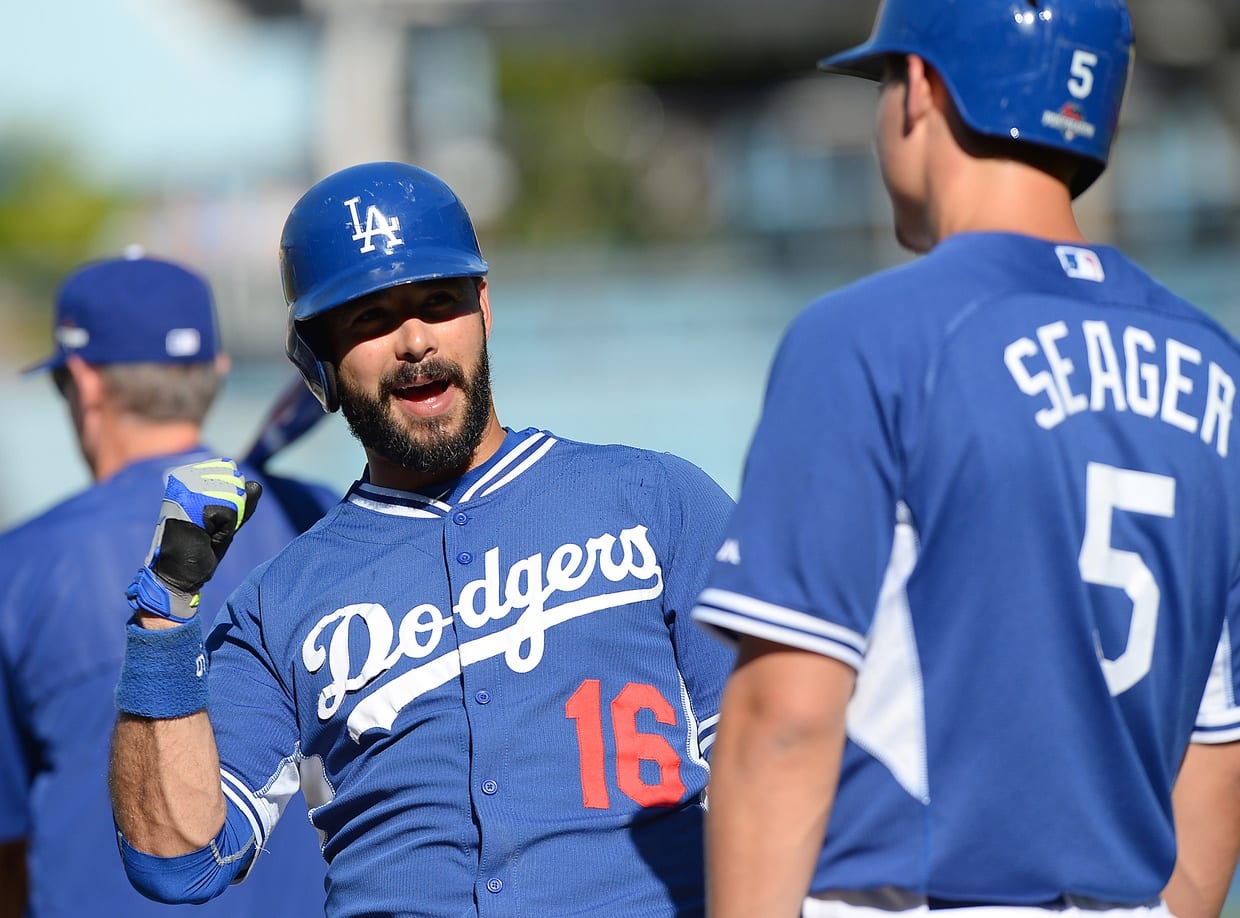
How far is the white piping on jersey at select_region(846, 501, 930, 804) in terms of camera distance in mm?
2139

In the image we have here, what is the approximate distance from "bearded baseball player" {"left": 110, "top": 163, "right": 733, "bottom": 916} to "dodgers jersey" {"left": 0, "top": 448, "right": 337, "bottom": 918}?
122cm

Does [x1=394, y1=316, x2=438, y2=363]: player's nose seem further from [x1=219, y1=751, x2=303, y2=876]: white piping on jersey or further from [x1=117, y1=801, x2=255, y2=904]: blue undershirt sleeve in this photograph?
[x1=117, y1=801, x2=255, y2=904]: blue undershirt sleeve

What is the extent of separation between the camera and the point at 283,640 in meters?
2.98

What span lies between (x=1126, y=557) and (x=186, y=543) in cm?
157

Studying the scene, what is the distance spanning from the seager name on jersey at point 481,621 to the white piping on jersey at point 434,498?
0.17m

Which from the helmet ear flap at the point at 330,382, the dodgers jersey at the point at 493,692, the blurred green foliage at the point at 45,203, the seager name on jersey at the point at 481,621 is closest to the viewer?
the dodgers jersey at the point at 493,692

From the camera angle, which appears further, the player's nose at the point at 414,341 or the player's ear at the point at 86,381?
the player's ear at the point at 86,381

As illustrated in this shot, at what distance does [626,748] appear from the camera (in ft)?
9.32

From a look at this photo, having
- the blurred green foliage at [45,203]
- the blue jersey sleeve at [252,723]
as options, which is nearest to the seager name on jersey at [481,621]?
the blue jersey sleeve at [252,723]

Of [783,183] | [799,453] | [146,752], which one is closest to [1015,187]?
[799,453]

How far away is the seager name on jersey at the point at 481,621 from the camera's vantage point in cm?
287

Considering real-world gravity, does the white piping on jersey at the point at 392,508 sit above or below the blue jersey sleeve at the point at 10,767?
above

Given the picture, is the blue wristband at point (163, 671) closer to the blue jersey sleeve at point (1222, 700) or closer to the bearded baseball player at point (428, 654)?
the bearded baseball player at point (428, 654)

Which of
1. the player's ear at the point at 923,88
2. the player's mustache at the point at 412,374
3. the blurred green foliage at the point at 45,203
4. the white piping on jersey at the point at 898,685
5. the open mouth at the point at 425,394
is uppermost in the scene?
the player's ear at the point at 923,88
